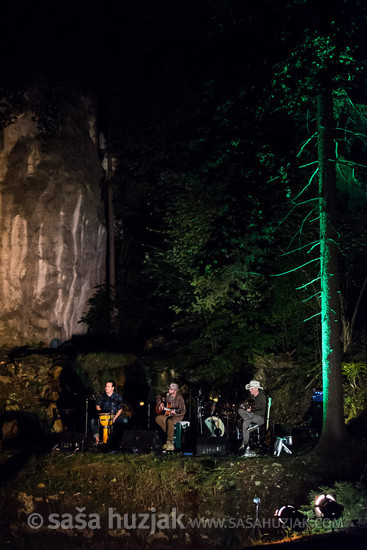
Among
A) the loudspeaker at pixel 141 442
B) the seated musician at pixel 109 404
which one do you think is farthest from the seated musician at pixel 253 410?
the seated musician at pixel 109 404

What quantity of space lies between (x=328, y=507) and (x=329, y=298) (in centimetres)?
403

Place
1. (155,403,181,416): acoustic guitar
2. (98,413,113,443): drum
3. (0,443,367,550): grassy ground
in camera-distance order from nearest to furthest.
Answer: (0,443,367,550): grassy ground, (98,413,113,443): drum, (155,403,181,416): acoustic guitar

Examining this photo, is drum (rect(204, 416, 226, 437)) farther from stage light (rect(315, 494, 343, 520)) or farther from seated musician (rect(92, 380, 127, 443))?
stage light (rect(315, 494, 343, 520))

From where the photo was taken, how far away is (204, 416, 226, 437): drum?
43.8 feet

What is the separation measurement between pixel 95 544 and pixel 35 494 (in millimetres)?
1515

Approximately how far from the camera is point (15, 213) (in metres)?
19.3

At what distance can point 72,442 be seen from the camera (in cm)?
1232

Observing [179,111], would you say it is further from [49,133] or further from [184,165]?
[49,133]

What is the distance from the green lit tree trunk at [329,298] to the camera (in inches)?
465

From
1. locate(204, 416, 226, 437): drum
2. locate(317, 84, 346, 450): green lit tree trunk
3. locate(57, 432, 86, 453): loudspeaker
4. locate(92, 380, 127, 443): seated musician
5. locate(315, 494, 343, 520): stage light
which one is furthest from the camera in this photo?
locate(204, 416, 226, 437): drum

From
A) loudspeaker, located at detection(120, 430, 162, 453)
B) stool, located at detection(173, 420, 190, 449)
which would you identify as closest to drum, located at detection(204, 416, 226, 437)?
stool, located at detection(173, 420, 190, 449)

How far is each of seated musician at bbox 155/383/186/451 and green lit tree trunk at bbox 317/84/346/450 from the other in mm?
3146

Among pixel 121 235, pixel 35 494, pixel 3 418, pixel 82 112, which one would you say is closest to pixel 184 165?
pixel 82 112

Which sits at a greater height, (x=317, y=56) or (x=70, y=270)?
(x=317, y=56)
